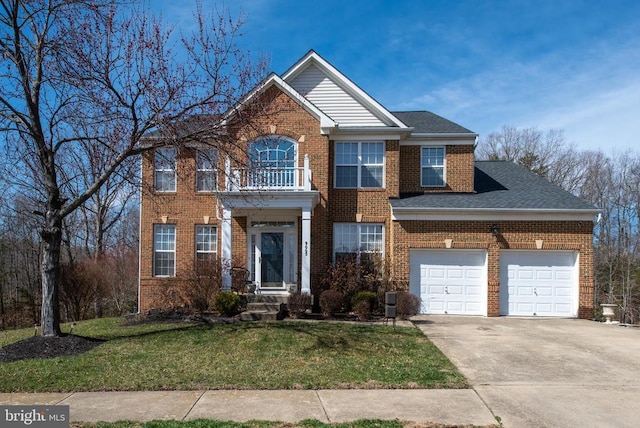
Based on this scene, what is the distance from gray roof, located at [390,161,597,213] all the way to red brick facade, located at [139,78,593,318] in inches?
22.0

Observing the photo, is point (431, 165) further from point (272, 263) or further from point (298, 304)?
point (298, 304)

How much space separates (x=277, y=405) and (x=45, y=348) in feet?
19.6

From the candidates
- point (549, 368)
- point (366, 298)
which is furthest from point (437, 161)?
point (549, 368)

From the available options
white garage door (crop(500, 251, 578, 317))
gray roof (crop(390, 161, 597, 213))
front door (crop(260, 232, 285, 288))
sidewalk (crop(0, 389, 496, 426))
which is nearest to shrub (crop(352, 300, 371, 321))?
front door (crop(260, 232, 285, 288))

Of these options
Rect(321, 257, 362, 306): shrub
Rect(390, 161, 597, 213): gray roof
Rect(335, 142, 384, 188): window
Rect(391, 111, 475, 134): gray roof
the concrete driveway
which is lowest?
the concrete driveway

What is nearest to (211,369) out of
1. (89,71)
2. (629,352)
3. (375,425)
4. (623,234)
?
(375,425)

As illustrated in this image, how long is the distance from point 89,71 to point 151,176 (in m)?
7.78

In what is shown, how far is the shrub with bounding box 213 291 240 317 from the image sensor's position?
14.5 m

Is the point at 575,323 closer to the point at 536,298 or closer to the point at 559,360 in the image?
the point at 536,298

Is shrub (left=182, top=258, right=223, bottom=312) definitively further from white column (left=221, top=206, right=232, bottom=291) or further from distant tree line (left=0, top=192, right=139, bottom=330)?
distant tree line (left=0, top=192, right=139, bottom=330)

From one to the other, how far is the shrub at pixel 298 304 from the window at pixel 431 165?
22.8ft

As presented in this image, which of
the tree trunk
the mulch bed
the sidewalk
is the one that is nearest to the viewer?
the sidewalk

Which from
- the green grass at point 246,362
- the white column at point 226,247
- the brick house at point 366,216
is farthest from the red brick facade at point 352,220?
the green grass at point 246,362

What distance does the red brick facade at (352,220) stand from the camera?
662 inches
